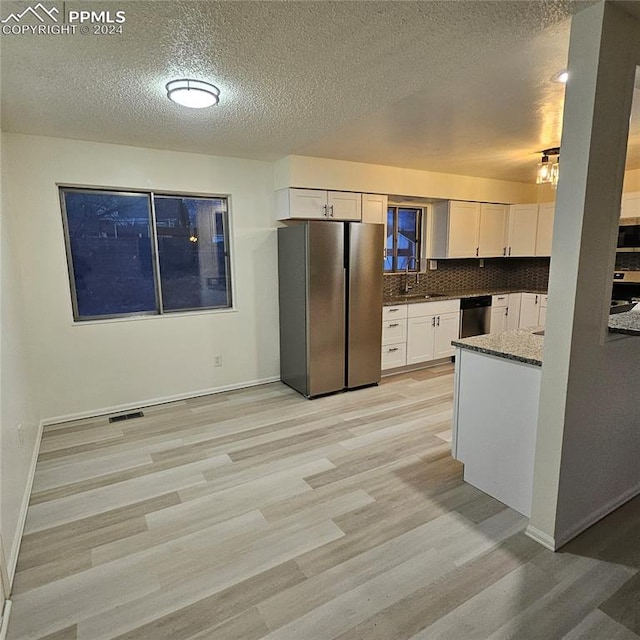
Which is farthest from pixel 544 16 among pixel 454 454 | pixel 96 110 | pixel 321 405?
pixel 321 405

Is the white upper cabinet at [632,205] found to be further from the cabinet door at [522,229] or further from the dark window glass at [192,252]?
the dark window glass at [192,252]

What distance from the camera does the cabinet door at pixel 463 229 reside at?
16.4 feet

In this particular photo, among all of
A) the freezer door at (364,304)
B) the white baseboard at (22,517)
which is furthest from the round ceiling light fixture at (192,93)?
the white baseboard at (22,517)

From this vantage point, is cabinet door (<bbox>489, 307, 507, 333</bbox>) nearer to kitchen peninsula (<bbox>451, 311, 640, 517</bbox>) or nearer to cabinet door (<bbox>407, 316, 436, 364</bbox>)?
cabinet door (<bbox>407, 316, 436, 364</bbox>)

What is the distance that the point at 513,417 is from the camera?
214cm

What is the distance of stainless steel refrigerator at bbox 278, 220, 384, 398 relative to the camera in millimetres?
3748

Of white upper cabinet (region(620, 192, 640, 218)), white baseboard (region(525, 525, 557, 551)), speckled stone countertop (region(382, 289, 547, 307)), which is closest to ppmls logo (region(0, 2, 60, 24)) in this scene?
white baseboard (region(525, 525, 557, 551))

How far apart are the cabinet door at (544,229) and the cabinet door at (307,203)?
3132 millimetres

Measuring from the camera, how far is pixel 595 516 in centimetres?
207

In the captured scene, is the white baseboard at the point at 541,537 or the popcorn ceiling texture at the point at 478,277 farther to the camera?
the popcorn ceiling texture at the point at 478,277

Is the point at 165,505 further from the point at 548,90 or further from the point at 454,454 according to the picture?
the point at 548,90

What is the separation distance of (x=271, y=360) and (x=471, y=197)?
3.27 metres

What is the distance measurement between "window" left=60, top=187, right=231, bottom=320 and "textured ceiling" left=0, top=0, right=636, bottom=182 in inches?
22.8

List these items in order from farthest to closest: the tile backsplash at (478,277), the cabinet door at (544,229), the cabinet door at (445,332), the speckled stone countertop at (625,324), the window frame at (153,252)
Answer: the tile backsplash at (478,277) → the cabinet door at (544,229) → the cabinet door at (445,332) → the window frame at (153,252) → the speckled stone countertop at (625,324)
